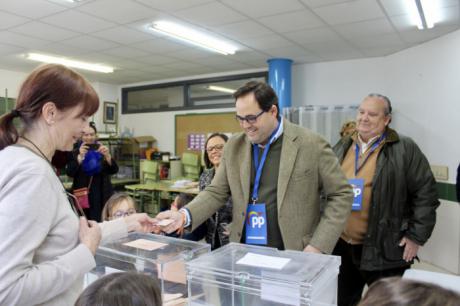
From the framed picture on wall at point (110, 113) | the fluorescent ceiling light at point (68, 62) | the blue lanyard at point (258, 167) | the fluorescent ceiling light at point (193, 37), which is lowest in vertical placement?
the blue lanyard at point (258, 167)

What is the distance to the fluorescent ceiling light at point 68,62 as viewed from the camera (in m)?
5.51

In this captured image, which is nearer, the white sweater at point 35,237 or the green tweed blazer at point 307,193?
the white sweater at point 35,237

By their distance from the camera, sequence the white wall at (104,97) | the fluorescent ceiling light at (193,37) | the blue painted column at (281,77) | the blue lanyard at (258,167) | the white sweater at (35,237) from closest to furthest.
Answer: the white sweater at (35,237)
the blue lanyard at (258,167)
the fluorescent ceiling light at (193,37)
the blue painted column at (281,77)
the white wall at (104,97)

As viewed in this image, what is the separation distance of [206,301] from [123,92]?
7548 millimetres

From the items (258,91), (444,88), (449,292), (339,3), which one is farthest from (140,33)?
(449,292)

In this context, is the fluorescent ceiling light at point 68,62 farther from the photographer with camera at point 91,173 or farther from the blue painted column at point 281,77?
the blue painted column at point 281,77

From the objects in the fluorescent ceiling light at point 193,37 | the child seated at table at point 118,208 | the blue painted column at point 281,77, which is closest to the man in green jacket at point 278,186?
the child seated at table at point 118,208

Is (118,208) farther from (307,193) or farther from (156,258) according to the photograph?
(307,193)

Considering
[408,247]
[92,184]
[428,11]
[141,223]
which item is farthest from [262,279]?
[428,11]

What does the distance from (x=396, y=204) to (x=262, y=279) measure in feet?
4.41

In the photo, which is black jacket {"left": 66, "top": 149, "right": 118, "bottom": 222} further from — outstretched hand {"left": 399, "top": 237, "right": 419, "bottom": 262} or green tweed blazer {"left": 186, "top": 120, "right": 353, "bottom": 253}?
outstretched hand {"left": 399, "top": 237, "right": 419, "bottom": 262}

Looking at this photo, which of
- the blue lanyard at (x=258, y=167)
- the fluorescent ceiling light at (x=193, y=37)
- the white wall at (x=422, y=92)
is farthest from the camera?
the white wall at (x=422, y=92)

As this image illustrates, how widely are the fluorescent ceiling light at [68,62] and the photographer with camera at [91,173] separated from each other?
83.9 inches

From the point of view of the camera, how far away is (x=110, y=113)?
804 cm
